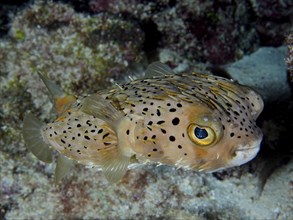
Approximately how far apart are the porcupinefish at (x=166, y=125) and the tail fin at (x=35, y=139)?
0.47 m

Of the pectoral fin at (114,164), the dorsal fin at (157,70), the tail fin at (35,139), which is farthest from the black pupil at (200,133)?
the tail fin at (35,139)

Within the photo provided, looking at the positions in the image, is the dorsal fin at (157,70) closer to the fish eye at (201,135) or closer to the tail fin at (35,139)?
the fish eye at (201,135)

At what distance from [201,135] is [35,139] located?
1875 millimetres

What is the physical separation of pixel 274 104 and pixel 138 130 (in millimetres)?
2634

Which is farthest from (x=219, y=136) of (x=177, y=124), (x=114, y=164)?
(x=114, y=164)

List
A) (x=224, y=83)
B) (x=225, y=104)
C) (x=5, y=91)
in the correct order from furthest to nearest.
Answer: (x=5, y=91)
(x=224, y=83)
(x=225, y=104)

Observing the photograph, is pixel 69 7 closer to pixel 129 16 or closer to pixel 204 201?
pixel 129 16

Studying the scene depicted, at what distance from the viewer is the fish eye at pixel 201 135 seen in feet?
7.50

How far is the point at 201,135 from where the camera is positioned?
2.31m

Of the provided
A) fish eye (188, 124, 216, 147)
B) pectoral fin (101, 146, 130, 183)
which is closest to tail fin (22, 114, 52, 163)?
pectoral fin (101, 146, 130, 183)

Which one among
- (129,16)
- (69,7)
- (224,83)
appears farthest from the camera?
(129,16)

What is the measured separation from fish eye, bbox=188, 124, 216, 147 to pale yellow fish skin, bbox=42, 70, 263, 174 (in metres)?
0.01

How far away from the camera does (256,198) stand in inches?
156

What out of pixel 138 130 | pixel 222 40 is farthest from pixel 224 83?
pixel 222 40
